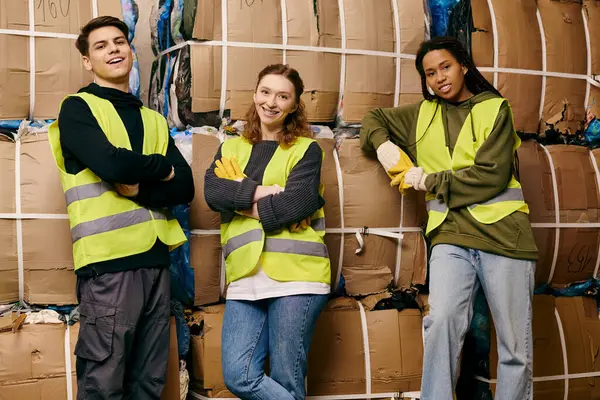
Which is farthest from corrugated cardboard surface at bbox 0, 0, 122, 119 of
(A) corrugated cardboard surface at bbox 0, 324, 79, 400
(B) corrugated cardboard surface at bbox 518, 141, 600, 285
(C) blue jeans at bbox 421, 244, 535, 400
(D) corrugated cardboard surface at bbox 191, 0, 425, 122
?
(B) corrugated cardboard surface at bbox 518, 141, 600, 285

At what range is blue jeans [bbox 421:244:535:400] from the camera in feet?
7.44

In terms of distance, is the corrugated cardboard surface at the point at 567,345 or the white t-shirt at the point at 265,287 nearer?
the white t-shirt at the point at 265,287

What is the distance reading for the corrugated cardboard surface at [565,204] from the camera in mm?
2840

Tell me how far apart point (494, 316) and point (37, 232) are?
5.07ft

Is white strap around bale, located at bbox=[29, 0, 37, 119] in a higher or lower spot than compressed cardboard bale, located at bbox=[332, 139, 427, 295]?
higher

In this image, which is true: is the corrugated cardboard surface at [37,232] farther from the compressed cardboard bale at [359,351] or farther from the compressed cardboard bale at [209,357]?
the compressed cardboard bale at [359,351]

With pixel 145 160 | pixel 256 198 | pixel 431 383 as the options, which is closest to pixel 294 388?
pixel 431 383

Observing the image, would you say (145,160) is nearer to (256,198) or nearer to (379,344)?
(256,198)

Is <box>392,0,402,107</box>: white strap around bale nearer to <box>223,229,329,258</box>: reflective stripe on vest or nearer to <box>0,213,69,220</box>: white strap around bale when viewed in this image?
<box>223,229,329,258</box>: reflective stripe on vest

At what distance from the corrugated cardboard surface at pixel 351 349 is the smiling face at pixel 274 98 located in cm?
73

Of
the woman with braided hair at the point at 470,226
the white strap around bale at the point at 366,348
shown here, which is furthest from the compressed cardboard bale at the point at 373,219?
the woman with braided hair at the point at 470,226

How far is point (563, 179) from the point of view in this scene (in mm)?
2891

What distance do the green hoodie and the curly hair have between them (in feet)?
1.56

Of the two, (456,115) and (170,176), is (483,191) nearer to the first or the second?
(456,115)
